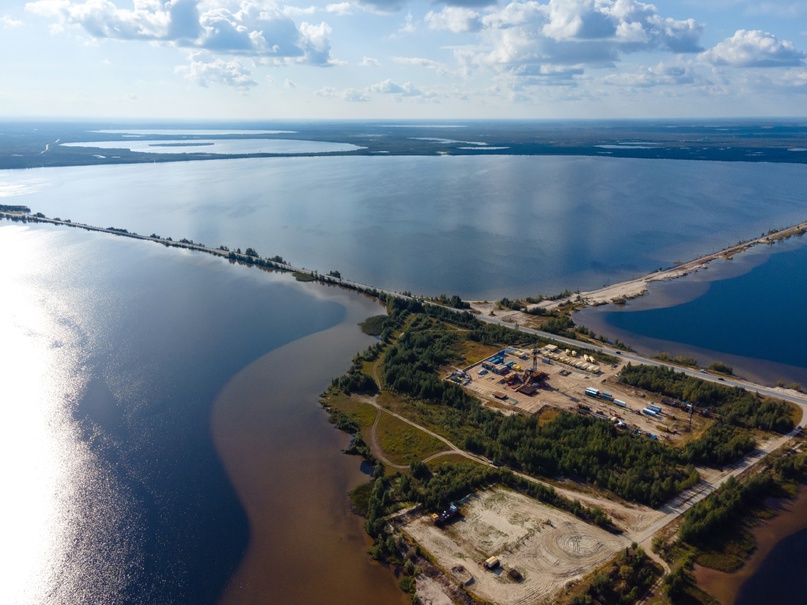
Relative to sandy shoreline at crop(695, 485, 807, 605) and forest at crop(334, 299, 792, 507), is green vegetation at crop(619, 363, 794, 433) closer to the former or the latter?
forest at crop(334, 299, 792, 507)

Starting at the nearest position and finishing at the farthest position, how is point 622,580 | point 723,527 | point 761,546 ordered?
point 622,580, point 761,546, point 723,527

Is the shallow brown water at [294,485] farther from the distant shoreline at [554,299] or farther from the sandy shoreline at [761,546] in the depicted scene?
the distant shoreline at [554,299]

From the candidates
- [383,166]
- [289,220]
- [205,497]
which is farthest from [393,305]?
[383,166]

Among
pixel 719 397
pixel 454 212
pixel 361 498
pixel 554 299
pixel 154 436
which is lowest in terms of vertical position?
pixel 361 498

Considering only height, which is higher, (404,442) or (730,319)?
(730,319)

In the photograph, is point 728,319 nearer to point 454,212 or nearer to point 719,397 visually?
point 719,397

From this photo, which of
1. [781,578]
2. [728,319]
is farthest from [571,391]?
[728,319]
